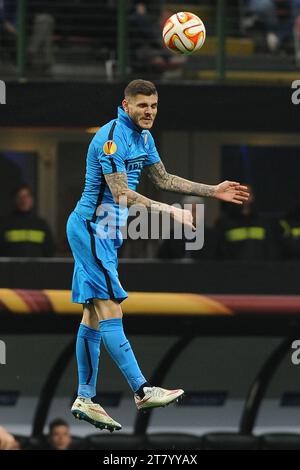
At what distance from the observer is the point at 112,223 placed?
1000cm

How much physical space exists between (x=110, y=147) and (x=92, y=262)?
30.8 inches

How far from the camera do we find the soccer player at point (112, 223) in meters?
9.84

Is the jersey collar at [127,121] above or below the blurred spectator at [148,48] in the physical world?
below

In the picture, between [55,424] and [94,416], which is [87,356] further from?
[55,424]

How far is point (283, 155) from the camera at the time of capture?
18.7 metres

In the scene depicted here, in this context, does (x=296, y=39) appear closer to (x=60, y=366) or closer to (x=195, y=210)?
(x=195, y=210)

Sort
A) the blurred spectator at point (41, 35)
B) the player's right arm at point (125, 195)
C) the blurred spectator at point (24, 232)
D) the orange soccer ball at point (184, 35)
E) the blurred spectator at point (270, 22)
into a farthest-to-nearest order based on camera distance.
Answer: the blurred spectator at point (270, 22), the blurred spectator at point (41, 35), the blurred spectator at point (24, 232), the orange soccer ball at point (184, 35), the player's right arm at point (125, 195)

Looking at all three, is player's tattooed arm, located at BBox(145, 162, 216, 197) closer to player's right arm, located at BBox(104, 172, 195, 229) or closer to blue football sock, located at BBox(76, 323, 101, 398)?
player's right arm, located at BBox(104, 172, 195, 229)

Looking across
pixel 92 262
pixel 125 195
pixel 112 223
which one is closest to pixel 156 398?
pixel 92 262

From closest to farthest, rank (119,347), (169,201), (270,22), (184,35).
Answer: (119,347), (184,35), (270,22), (169,201)

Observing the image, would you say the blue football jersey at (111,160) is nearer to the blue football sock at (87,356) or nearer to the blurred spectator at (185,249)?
the blue football sock at (87,356)

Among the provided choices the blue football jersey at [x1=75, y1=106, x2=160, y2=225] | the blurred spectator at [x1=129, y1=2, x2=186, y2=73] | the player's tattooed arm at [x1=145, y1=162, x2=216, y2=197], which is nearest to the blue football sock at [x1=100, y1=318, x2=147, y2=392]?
the blue football jersey at [x1=75, y1=106, x2=160, y2=225]

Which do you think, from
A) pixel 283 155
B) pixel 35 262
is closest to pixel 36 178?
pixel 35 262

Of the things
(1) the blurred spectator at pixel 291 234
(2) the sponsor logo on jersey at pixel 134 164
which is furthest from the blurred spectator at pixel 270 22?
(2) the sponsor logo on jersey at pixel 134 164
